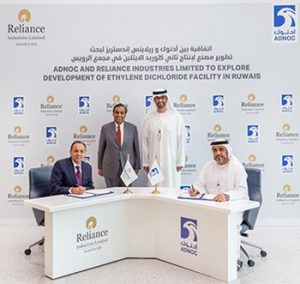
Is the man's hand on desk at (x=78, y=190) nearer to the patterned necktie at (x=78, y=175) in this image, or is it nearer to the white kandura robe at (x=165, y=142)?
the patterned necktie at (x=78, y=175)

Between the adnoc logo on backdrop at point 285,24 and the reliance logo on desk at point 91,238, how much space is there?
11.4 feet

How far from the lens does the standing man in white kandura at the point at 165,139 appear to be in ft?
17.4

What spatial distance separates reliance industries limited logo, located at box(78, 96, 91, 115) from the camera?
5.65 m

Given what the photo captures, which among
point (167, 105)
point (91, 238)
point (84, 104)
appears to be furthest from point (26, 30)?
point (91, 238)

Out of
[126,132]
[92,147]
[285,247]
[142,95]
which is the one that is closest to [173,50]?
[142,95]

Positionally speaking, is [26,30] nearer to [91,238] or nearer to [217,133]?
[217,133]

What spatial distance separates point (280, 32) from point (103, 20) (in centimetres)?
235

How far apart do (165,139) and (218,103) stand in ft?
3.07

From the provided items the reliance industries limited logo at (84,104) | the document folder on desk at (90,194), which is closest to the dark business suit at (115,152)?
the reliance industries limited logo at (84,104)

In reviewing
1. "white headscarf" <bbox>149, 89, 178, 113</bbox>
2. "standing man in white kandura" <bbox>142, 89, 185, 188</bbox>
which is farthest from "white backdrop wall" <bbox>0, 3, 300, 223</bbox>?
"standing man in white kandura" <bbox>142, 89, 185, 188</bbox>

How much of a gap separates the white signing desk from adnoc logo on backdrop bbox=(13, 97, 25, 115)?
2.21 metres

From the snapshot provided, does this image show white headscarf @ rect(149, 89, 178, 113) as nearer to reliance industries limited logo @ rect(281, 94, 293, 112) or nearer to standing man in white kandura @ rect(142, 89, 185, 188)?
standing man in white kandura @ rect(142, 89, 185, 188)

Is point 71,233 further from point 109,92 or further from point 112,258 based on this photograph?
point 109,92

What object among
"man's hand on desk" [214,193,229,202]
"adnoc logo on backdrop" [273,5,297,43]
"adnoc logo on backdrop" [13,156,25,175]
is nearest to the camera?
"man's hand on desk" [214,193,229,202]
